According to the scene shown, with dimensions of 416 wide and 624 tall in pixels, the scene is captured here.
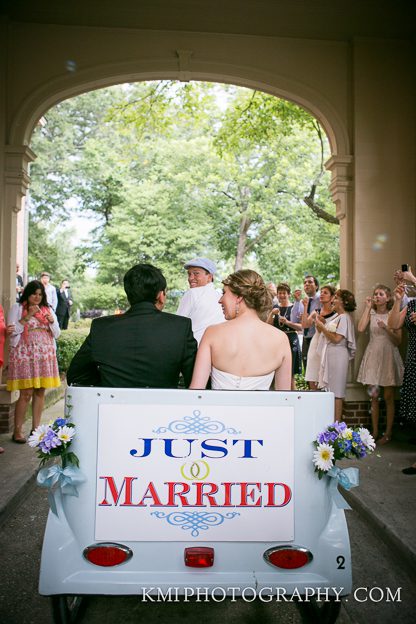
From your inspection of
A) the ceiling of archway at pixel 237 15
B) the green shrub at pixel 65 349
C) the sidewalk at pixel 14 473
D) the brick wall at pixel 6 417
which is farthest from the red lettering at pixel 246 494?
the green shrub at pixel 65 349

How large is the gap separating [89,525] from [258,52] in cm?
666

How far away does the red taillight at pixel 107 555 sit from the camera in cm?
238

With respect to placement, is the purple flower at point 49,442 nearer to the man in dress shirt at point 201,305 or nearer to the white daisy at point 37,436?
the white daisy at point 37,436

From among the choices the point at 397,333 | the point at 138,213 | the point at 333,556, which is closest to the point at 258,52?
the point at 397,333

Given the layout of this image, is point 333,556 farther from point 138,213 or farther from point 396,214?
point 138,213

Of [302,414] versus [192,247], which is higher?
[192,247]

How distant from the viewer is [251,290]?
3.01 metres

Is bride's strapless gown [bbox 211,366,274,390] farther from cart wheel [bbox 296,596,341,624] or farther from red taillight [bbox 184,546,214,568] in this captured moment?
cart wheel [bbox 296,596,341,624]

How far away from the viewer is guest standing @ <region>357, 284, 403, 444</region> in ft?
21.7

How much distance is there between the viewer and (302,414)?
2498 millimetres

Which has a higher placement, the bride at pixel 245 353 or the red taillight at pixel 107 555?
the bride at pixel 245 353

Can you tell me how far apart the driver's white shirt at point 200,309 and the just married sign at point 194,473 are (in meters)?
2.74

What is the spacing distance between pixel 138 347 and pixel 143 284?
0.37 meters

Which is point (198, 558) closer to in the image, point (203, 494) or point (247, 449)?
point (203, 494)
